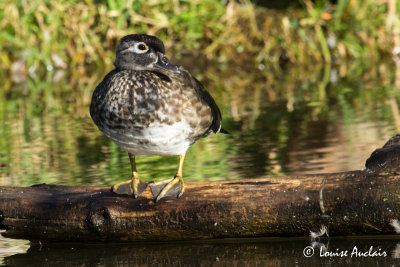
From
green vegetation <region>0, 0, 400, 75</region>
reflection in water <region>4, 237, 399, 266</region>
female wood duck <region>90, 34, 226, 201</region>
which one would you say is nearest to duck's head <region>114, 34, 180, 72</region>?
female wood duck <region>90, 34, 226, 201</region>

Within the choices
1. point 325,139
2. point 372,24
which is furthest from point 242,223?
point 372,24

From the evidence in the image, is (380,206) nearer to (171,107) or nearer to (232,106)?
(171,107)

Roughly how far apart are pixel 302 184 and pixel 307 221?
0.65 ft

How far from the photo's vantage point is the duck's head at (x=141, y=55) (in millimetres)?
4551

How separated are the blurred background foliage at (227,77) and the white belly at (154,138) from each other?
4.40ft

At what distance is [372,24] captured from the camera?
1255 cm

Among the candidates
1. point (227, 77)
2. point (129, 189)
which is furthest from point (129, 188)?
point (227, 77)

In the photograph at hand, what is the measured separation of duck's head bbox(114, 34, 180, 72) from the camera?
455 centimetres

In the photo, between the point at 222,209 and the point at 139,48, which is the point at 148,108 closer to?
the point at 139,48

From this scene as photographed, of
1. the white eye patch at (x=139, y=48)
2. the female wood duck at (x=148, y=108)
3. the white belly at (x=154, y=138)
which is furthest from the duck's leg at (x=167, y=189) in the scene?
the white eye patch at (x=139, y=48)

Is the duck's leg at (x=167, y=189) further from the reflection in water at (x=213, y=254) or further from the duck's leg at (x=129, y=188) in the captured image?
the reflection in water at (x=213, y=254)

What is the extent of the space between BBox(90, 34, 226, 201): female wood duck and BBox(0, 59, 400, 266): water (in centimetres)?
51

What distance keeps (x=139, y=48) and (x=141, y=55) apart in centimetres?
5

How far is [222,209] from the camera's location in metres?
3.95
